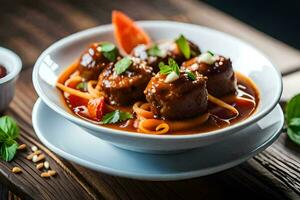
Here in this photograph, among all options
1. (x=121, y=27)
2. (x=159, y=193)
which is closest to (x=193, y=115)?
(x=159, y=193)

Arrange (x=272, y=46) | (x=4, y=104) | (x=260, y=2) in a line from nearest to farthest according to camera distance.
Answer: (x=4, y=104) < (x=272, y=46) < (x=260, y=2)

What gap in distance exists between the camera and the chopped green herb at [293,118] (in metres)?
2.70

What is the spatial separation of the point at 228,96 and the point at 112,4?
5.97ft

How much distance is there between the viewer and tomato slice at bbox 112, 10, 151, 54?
3.08m

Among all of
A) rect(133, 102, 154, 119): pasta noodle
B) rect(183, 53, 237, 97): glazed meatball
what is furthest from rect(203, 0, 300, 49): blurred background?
rect(133, 102, 154, 119): pasta noodle

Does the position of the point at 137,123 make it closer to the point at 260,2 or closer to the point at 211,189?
the point at 211,189

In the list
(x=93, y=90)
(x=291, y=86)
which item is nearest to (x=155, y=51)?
(x=93, y=90)

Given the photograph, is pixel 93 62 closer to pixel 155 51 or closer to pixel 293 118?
pixel 155 51

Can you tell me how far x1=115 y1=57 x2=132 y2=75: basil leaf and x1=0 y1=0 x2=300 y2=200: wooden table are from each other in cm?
47

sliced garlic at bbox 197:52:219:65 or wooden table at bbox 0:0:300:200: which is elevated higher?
sliced garlic at bbox 197:52:219:65

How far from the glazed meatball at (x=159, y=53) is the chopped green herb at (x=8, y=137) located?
2.25 feet

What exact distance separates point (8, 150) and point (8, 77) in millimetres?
435

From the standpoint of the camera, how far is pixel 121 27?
10.2 feet

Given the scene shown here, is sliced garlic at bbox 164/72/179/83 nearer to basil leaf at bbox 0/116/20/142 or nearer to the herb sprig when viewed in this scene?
the herb sprig
